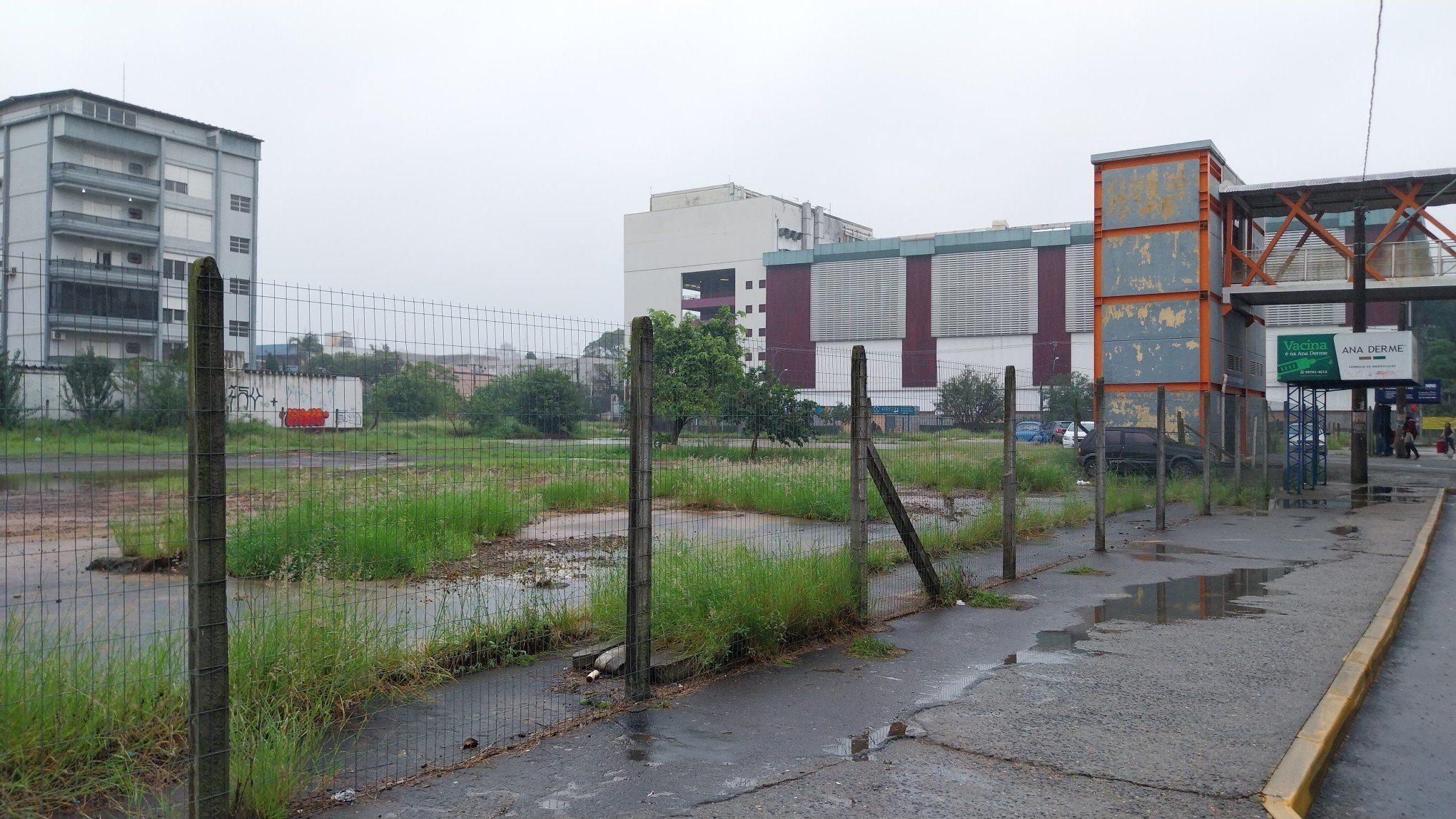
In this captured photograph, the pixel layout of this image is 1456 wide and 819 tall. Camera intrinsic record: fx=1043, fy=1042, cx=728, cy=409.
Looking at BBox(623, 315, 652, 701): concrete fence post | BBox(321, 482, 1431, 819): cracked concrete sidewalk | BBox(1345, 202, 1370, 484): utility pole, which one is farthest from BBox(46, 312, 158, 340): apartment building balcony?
BBox(1345, 202, 1370, 484): utility pole

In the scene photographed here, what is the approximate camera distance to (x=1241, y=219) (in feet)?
111

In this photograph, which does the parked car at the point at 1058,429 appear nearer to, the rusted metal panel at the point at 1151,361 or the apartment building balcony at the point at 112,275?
the rusted metal panel at the point at 1151,361

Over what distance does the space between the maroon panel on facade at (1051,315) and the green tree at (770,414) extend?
71.5 m

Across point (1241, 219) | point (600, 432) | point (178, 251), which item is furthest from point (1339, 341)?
point (178, 251)

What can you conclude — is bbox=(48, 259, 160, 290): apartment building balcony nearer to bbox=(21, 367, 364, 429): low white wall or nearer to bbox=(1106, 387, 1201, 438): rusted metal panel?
Result: bbox=(21, 367, 364, 429): low white wall

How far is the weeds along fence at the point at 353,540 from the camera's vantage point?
4.11 meters

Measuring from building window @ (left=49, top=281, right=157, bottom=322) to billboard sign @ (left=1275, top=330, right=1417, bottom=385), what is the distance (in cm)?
2657

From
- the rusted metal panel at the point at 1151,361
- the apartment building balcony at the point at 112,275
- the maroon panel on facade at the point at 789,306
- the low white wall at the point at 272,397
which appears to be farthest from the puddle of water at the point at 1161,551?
the maroon panel on facade at the point at 789,306

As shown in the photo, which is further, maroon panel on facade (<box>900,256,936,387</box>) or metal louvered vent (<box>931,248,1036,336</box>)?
maroon panel on facade (<box>900,256,936,387</box>)

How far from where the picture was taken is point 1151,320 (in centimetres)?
3164

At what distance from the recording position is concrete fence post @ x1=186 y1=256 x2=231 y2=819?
3910 mm

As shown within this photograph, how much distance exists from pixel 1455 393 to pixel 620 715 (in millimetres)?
94827

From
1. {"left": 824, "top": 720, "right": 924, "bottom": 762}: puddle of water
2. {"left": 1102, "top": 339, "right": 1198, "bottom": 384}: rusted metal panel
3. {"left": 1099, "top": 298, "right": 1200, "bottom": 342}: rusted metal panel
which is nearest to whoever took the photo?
{"left": 824, "top": 720, "right": 924, "bottom": 762}: puddle of water

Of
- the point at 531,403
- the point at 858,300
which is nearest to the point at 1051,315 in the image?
the point at 858,300
